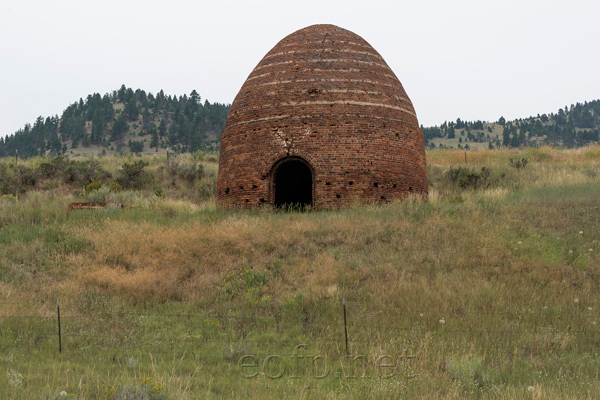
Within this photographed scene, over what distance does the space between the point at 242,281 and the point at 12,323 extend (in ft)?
11.6

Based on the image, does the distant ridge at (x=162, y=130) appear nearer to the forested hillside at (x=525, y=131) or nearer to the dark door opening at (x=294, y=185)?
the forested hillside at (x=525, y=131)

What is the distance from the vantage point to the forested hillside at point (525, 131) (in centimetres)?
6838

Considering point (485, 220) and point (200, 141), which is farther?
point (200, 141)

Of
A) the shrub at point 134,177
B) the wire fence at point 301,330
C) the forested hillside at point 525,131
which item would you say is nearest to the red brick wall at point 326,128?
the wire fence at point 301,330

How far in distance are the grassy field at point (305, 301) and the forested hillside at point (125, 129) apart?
47315mm

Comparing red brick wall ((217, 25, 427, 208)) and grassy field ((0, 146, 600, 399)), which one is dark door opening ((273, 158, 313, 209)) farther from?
grassy field ((0, 146, 600, 399))

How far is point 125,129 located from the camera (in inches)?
2820

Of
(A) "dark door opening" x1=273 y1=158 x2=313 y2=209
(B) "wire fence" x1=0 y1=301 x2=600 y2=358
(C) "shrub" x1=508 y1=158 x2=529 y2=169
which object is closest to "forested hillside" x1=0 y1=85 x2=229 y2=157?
(C) "shrub" x1=508 y1=158 x2=529 y2=169

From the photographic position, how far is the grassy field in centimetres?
577

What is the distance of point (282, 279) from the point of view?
9.77m

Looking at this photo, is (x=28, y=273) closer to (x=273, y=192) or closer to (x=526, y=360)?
(x=273, y=192)

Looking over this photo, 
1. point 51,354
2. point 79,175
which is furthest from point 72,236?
point 79,175

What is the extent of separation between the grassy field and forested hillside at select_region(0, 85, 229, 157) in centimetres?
4731

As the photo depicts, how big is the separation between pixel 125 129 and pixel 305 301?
67707 mm
